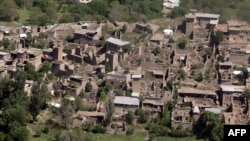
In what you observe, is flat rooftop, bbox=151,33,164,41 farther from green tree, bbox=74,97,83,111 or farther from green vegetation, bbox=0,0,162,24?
green tree, bbox=74,97,83,111

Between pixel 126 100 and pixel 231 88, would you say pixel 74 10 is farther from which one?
pixel 231 88

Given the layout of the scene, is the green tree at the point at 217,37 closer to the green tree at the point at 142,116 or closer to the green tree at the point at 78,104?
the green tree at the point at 142,116

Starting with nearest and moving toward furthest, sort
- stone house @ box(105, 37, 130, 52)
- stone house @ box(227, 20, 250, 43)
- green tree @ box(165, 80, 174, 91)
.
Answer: green tree @ box(165, 80, 174, 91)
stone house @ box(105, 37, 130, 52)
stone house @ box(227, 20, 250, 43)

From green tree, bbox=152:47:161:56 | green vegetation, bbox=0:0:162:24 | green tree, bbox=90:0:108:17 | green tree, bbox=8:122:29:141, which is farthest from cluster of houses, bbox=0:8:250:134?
green tree, bbox=90:0:108:17

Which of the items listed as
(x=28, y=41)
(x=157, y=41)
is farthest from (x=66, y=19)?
(x=157, y=41)

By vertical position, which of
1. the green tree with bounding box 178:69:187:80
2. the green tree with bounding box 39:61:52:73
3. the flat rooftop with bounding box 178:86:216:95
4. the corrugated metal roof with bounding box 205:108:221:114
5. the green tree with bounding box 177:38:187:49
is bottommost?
the corrugated metal roof with bounding box 205:108:221:114

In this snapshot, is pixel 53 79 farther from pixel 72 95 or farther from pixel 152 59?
pixel 152 59

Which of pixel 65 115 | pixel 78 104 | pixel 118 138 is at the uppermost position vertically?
pixel 78 104

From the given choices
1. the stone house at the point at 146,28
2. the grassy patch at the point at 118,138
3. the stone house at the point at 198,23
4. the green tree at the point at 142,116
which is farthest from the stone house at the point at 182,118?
the stone house at the point at 146,28
